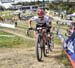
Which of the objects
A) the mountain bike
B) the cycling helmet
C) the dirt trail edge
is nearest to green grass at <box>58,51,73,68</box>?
the dirt trail edge

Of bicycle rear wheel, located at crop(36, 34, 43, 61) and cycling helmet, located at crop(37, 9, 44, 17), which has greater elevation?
cycling helmet, located at crop(37, 9, 44, 17)

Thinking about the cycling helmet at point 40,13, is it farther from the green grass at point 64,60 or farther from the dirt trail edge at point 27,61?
the green grass at point 64,60

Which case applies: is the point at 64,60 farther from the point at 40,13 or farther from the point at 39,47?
the point at 40,13

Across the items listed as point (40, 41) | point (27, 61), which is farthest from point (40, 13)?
point (27, 61)

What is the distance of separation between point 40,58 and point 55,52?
1953 mm

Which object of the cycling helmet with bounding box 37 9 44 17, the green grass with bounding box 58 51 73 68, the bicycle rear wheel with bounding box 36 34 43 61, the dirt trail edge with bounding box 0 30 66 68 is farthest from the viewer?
the cycling helmet with bounding box 37 9 44 17

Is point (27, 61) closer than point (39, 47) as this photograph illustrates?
Yes

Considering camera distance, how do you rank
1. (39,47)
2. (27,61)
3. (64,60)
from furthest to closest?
(64,60)
(39,47)
(27,61)

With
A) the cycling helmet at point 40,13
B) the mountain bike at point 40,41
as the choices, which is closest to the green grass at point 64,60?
the mountain bike at point 40,41

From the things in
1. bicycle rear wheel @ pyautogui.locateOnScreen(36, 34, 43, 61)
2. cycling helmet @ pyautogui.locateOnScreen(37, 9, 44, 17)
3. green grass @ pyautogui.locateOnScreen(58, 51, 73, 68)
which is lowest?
green grass @ pyautogui.locateOnScreen(58, 51, 73, 68)

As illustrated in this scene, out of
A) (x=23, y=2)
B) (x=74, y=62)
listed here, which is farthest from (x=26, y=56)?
(x=23, y=2)

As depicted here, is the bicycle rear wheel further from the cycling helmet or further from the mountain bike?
the cycling helmet

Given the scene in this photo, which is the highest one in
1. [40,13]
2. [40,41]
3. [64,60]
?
[40,13]

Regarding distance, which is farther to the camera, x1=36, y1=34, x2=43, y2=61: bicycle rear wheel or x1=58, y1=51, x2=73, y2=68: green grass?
x1=36, y1=34, x2=43, y2=61: bicycle rear wheel
